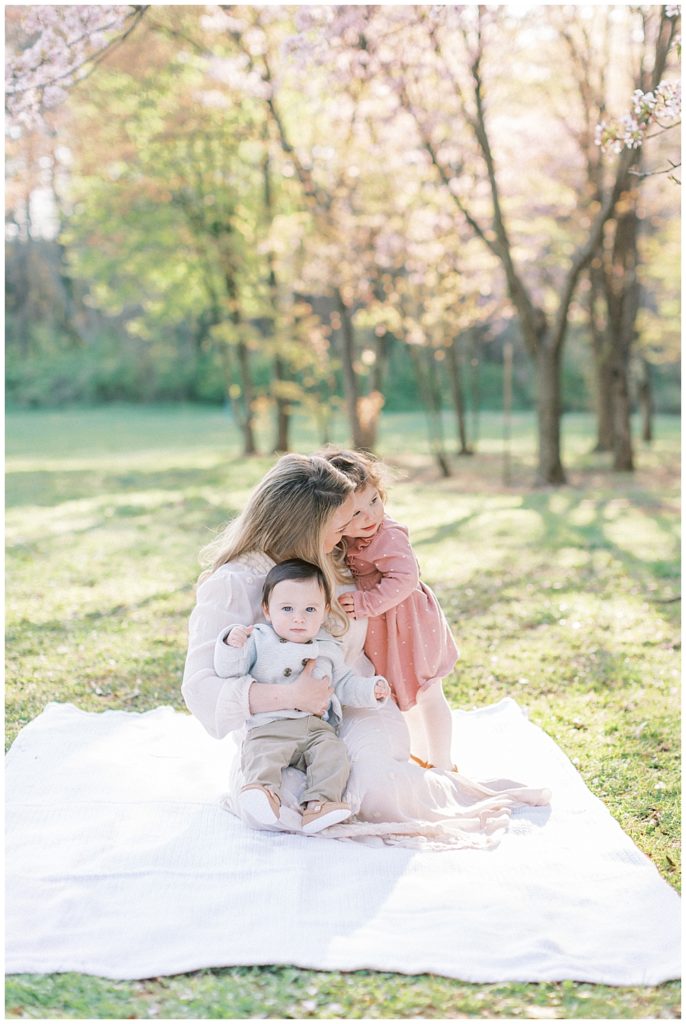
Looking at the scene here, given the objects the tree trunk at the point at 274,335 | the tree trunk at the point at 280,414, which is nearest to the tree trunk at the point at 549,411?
the tree trunk at the point at 274,335

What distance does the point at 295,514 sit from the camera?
3072 millimetres

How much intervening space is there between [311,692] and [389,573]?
515 millimetres

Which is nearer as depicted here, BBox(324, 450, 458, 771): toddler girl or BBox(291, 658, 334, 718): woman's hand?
BBox(291, 658, 334, 718): woman's hand

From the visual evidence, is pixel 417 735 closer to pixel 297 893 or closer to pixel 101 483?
pixel 297 893

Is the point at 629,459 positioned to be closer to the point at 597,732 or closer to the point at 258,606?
the point at 597,732

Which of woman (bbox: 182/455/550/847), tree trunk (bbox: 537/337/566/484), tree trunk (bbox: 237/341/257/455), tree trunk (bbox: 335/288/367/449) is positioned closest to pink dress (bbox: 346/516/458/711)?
woman (bbox: 182/455/550/847)

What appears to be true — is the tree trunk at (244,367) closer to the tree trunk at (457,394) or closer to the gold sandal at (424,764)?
the tree trunk at (457,394)

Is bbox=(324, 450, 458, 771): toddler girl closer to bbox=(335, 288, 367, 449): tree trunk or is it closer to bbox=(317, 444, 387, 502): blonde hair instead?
bbox=(317, 444, 387, 502): blonde hair

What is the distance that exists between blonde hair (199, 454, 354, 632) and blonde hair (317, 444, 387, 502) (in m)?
0.08

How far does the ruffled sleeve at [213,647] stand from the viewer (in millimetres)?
2959

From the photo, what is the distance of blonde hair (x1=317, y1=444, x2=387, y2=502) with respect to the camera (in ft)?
10.6

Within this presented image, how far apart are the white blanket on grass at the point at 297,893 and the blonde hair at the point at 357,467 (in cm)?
111

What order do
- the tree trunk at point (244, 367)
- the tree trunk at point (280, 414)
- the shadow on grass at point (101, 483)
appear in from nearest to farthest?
the shadow on grass at point (101, 483)
the tree trunk at point (244, 367)
the tree trunk at point (280, 414)

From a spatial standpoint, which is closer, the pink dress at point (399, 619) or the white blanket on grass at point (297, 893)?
the white blanket on grass at point (297, 893)
